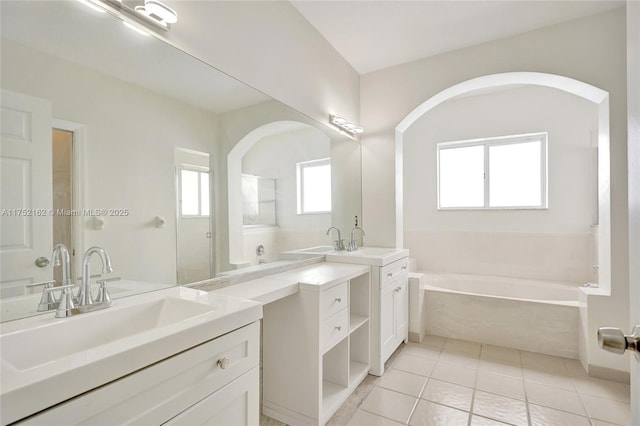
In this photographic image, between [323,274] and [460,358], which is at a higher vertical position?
[323,274]

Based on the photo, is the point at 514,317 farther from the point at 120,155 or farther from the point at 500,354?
the point at 120,155

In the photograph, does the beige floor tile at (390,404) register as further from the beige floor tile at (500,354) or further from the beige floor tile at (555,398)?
the beige floor tile at (500,354)

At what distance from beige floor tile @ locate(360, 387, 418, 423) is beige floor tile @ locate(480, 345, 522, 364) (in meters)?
1.03

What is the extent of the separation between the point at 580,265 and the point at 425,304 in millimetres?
1889

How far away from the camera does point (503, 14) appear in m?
2.31

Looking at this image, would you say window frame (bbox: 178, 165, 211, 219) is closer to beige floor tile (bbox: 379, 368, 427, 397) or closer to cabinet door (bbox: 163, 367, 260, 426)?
cabinet door (bbox: 163, 367, 260, 426)

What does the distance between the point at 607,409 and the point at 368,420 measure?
1539mm

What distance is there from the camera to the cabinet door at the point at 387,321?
2312 mm

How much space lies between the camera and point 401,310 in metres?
2.75

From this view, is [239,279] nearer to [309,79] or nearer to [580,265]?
[309,79]

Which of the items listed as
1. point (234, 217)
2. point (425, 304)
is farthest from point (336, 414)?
point (425, 304)

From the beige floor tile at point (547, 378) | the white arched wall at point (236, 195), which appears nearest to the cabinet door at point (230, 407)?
the white arched wall at point (236, 195)

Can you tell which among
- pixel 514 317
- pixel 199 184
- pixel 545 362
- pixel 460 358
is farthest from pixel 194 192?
pixel 545 362

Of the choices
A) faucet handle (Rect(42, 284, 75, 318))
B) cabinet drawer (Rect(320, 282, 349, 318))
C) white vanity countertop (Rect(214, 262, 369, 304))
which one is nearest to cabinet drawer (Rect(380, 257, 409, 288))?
white vanity countertop (Rect(214, 262, 369, 304))
